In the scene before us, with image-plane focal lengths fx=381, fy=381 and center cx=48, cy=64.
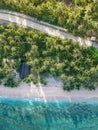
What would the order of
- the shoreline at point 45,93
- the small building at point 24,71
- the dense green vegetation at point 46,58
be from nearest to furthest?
1. the dense green vegetation at point 46,58
2. the shoreline at point 45,93
3. the small building at point 24,71

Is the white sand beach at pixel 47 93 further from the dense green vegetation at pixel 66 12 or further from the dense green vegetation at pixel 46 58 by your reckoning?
the dense green vegetation at pixel 66 12

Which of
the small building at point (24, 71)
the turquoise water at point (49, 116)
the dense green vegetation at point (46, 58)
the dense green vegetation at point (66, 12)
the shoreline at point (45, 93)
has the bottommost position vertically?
the turquoise water at point (49, 116)

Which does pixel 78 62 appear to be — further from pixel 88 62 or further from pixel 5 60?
pixel 5 60

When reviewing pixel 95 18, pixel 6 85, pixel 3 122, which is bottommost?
pixel 3 122

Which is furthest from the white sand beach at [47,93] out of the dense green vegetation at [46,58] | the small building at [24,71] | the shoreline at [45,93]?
the small building at [24,71]

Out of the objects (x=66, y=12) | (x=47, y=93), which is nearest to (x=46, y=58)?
(x=47, y=93)

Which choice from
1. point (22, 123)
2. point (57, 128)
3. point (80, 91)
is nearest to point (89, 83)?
point (80, 91)

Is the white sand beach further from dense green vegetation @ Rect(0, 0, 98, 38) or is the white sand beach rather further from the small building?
dense green vegetation @ Rect(0, 0, 98, 38)
